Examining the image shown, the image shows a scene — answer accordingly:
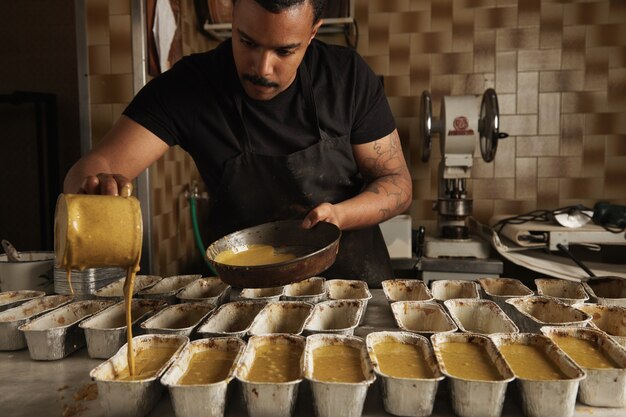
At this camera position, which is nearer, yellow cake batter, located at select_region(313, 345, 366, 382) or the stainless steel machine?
yellow cake batter, located at select_region(313, 345, 366, 382)

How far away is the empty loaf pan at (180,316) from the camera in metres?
1.58

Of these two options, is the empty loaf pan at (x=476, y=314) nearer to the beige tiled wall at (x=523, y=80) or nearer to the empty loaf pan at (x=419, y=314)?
the empty loaf pan at (x=419, y=314)

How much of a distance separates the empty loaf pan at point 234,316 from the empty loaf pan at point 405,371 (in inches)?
18.0

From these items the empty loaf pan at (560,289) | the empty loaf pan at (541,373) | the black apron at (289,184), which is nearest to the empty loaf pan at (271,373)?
the empty loaf pan at (541,373)

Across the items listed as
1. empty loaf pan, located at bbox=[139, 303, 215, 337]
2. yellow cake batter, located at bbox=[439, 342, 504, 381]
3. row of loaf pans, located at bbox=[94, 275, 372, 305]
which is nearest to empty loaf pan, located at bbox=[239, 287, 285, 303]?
row of loaf pans, located at bbox=[94, 275, 372, 305]

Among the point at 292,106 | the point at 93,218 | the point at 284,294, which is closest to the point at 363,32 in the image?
the point at 292,106

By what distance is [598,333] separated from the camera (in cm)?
139

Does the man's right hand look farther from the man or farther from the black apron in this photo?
the black apron

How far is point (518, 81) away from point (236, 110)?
7.62ft

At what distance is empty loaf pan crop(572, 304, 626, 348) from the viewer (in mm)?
1566

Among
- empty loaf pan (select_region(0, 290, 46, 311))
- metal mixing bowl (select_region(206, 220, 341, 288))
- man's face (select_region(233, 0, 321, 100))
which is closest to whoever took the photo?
metal mixing bowl (select_region(206, 220, 341, 288))

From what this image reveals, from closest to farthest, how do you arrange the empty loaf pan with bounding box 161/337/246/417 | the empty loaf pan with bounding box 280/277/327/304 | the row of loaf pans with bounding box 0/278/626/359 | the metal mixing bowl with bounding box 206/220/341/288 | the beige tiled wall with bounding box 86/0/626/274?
the empty loaf pan with bounding box 161/337/246/417 < the metal mixing bowl with bounding box 206/220/341/288 < the row of loaf pans with bounding box 0/278/626/359 < the empty loaf pan with bounding box 280/277/327/304 < the beige tiled wall with bounding box 86/0/626/274

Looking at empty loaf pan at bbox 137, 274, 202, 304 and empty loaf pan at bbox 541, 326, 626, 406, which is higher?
empty loaf pan at bbox 137, 274, 202, 304

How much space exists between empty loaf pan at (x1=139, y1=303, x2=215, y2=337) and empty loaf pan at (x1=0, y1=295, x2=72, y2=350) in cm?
36
